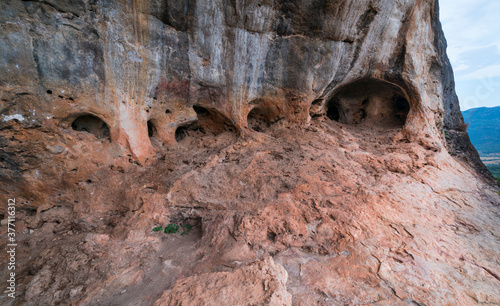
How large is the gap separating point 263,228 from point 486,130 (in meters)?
50.0

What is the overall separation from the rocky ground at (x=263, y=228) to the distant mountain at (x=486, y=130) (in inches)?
1553

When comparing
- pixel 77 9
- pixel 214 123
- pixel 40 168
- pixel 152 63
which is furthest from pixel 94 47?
pixel 214 123

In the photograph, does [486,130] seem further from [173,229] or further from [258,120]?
[173,229]

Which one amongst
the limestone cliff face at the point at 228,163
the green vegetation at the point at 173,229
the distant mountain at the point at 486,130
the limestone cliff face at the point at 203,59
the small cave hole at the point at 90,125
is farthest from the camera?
the distant mountain at the point at 486,130

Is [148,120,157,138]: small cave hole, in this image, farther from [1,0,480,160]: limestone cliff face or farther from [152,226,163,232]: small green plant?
[152,226,163,232]: small green plant

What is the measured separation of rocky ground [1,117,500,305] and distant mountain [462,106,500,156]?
129 feet

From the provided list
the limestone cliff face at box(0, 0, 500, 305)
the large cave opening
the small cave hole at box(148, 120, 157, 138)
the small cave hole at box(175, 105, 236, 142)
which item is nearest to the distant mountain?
the large cave opening

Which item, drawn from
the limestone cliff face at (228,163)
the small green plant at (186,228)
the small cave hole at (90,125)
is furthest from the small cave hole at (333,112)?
the small cave hole at (90,125)

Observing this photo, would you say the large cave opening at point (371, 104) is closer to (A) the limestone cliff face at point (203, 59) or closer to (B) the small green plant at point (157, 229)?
(A) the limestone cliff face at point (203, 59)

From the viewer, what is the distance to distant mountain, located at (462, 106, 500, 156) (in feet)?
113

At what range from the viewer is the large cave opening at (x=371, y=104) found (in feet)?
23.8

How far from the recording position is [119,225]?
3.91m

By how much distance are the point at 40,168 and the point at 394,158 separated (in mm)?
7191

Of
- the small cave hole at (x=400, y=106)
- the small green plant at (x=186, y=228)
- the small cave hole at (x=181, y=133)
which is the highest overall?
the small cave hole at (x=400, y=106)
